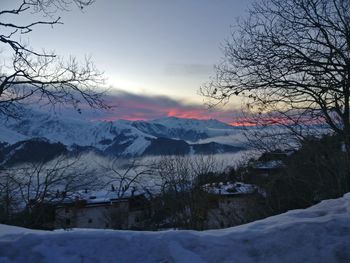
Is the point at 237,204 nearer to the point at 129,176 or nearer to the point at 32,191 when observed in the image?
the point at 129,176

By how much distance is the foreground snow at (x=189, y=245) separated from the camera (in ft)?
11.8

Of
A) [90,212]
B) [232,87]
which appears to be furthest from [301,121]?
[90,212]

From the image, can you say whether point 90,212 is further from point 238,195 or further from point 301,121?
point 301,121

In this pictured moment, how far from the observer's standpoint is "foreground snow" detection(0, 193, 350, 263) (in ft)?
11.8

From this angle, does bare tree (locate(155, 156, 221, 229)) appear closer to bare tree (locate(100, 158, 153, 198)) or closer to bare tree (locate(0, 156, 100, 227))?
bare tree (locate(100, 158, 153, 198))

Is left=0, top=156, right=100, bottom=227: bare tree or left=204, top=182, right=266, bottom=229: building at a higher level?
left=0, top=156, right=100, bottom=227: bare tree

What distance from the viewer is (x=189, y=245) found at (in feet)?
12.3

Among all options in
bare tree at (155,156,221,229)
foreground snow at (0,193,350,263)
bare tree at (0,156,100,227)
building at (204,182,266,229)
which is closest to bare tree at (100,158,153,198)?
bare tree at (155,156,221,229)

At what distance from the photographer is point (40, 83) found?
7.52 m

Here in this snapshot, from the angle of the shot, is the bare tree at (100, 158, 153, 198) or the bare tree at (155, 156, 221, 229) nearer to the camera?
the bare tree at (155, 156, 221, 229)

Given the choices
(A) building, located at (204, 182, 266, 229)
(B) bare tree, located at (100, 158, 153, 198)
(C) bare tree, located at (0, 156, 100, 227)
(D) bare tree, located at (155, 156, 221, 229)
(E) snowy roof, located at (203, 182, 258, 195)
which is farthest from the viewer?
(E) snowy roof, located at (203, 182, 258, 195)

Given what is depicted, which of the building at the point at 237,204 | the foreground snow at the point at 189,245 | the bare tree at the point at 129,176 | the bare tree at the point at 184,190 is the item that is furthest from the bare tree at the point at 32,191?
the foreground snow at the point at 189,245

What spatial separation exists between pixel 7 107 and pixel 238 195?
117 feet

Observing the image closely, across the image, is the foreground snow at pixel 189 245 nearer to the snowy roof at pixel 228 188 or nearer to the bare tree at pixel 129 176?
the bare tree at pixel 129 176
